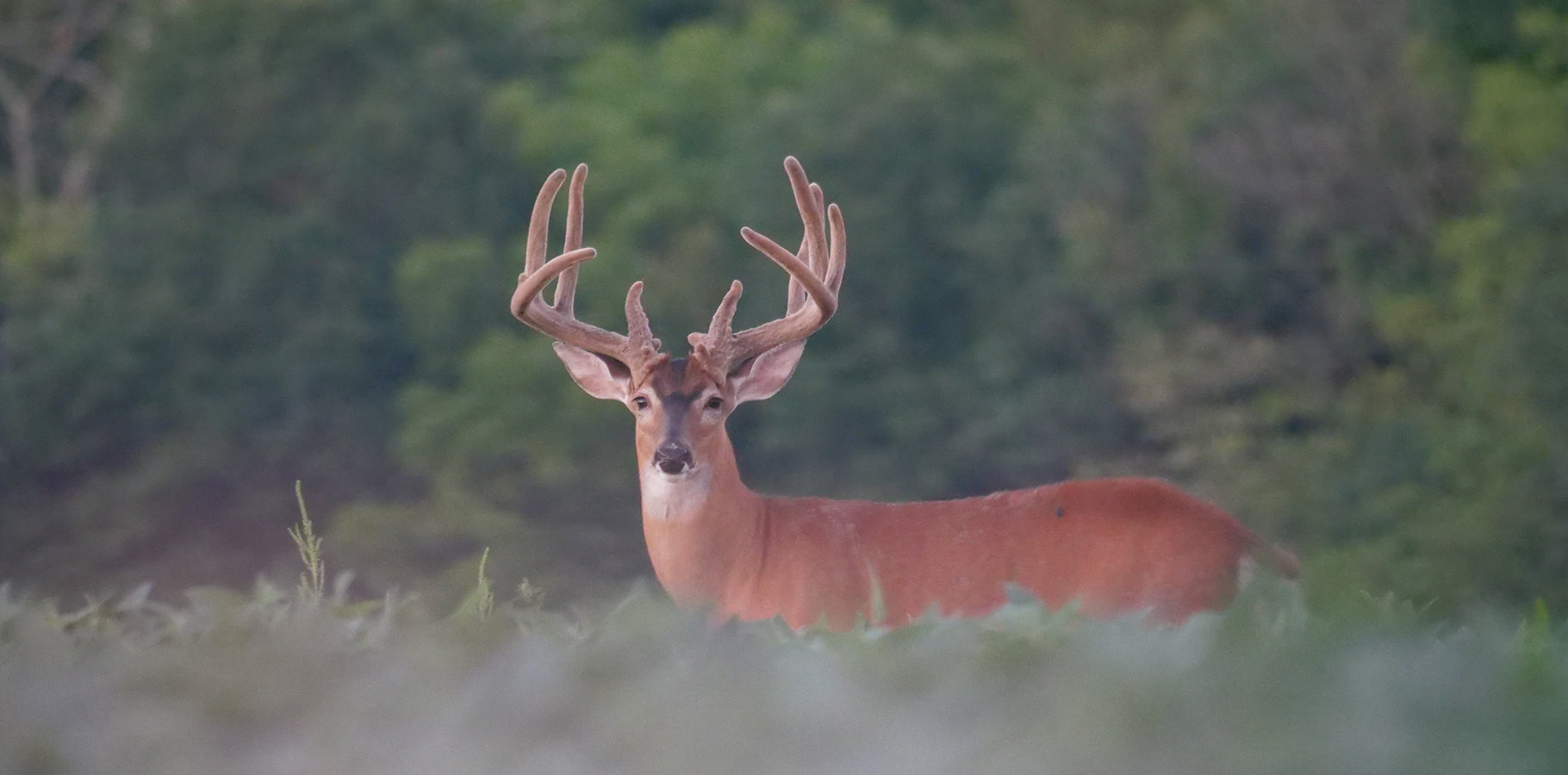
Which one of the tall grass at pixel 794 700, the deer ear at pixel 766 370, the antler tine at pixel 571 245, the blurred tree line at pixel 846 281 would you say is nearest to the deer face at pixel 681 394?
the deer ear at pixel 766 370

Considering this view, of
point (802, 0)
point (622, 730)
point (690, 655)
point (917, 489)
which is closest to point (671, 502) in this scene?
point (690, 655)

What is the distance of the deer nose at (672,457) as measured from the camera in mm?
8305

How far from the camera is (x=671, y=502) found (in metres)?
8.41

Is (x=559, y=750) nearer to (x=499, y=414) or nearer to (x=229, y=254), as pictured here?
(x=499, y=414)

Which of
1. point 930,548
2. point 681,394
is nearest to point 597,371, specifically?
point 681,394

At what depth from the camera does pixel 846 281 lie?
3972 centimetres

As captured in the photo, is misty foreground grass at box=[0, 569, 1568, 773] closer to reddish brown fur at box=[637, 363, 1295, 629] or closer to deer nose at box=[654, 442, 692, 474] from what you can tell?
reddish brown fur at box=[637, 363, 1295, 629]

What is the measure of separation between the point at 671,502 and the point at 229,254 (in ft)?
110

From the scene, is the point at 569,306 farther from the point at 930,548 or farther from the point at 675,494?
the point at 930,548

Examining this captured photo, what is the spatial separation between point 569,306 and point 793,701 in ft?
19.1

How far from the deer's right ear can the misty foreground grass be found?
476cm

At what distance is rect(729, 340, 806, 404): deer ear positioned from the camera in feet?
29.3

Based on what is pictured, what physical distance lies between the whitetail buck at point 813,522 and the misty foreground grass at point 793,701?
3194 mm

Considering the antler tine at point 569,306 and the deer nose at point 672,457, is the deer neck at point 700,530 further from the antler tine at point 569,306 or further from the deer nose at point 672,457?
the antler tine at point 569,306
